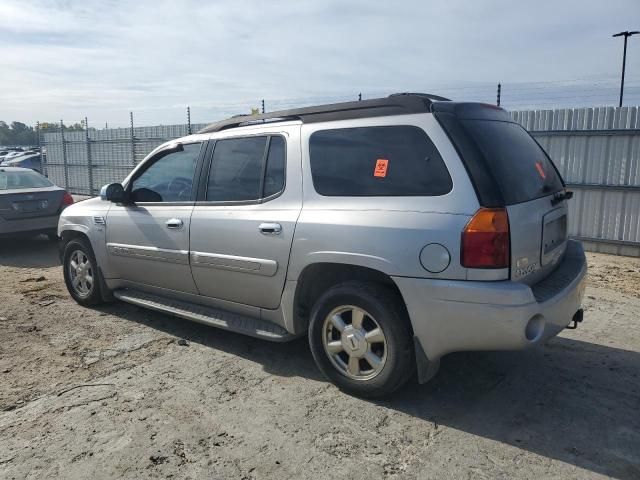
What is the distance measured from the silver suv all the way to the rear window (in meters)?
5.76

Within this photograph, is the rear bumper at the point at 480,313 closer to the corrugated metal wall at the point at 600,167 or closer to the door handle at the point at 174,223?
the door handle at the point at 174,223

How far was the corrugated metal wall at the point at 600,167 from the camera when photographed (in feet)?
27.4

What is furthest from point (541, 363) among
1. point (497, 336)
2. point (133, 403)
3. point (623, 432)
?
point (133, 403)

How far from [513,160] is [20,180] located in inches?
346

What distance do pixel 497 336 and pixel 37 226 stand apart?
8.40 metres

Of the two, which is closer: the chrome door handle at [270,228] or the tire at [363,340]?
the tire at [363,340]

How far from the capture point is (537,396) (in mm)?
3568

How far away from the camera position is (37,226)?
9.00 metres

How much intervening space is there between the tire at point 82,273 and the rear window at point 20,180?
4217 millimetres

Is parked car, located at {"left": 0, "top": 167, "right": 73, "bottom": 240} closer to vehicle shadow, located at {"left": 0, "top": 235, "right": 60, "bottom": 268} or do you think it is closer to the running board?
vehicle shadow, located at {"left": 0, "top": 235, "right": 60, "bottom": 268}

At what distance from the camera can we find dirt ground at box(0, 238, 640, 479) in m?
2.84

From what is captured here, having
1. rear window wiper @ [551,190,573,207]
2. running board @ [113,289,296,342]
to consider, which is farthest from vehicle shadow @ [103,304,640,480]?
rear window wiper @ [551,190,573,207]

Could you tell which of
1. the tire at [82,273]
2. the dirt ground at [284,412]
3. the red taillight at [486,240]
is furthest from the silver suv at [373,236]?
the tire at [82,273]

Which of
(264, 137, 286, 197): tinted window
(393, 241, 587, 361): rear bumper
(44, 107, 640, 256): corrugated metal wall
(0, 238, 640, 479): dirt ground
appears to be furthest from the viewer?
(44, 107, 640, 256): corrugated metal wall
